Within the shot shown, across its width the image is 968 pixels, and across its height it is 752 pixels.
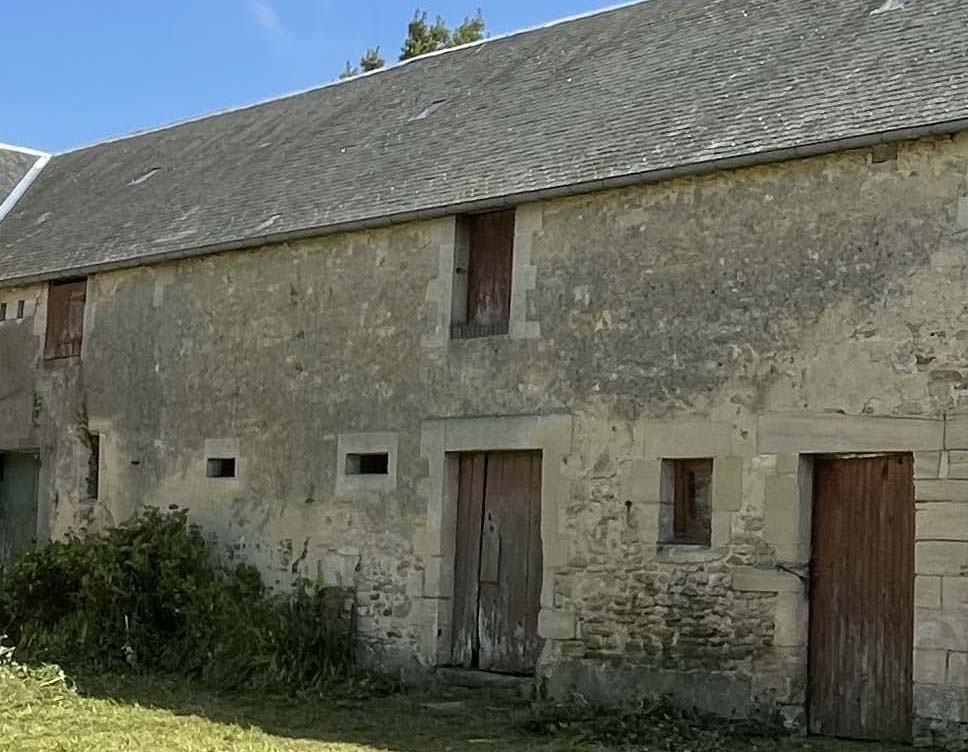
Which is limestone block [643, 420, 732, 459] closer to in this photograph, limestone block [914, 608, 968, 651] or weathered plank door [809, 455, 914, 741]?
Answer: weathered plank door [809, 455, 914, 741]

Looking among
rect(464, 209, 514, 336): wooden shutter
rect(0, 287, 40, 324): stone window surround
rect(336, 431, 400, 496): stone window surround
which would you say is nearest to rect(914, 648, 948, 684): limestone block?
rect(464, 209, 514, 336): wooden shutter

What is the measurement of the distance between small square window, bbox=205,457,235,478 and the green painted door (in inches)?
118

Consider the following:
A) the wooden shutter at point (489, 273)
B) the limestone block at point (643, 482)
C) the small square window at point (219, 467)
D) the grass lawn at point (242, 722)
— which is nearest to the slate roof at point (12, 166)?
the small square window at point (219, 467)

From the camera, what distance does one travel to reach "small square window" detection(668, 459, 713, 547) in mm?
9227

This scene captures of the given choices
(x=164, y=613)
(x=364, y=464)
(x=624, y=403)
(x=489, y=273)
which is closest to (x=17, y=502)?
(x=164, y=613)

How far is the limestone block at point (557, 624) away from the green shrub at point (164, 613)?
1700 mm

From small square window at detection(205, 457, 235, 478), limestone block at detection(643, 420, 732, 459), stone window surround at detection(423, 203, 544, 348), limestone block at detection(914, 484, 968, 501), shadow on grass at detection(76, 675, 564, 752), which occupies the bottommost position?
shadow on grass at detection(76, 675, 564, 752)

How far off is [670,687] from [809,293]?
2.55 metres

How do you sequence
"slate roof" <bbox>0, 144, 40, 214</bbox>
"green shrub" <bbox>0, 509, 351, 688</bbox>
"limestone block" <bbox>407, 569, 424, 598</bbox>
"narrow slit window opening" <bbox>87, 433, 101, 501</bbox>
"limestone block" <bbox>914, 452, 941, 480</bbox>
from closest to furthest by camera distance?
"limestone block" <bbox>914, 452, 941, 480</bbox>, "limestone block" <bbox>407, 569, 424, 598</bbox>, "green shrub" <bbox>0, 509, 351, 688</bbox>, "narrow slit window opening" <bbox>87, 433, 101, 501</bbox>, "slate roof" <bbox>0, 144, 40, 214</bbox>

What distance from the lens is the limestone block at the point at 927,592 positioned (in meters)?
8.01

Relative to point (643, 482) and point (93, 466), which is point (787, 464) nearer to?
point (643, 482)

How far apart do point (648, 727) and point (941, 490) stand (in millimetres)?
2140

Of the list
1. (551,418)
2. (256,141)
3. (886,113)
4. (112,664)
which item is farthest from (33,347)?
(886,113)

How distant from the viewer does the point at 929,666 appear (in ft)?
26.1
